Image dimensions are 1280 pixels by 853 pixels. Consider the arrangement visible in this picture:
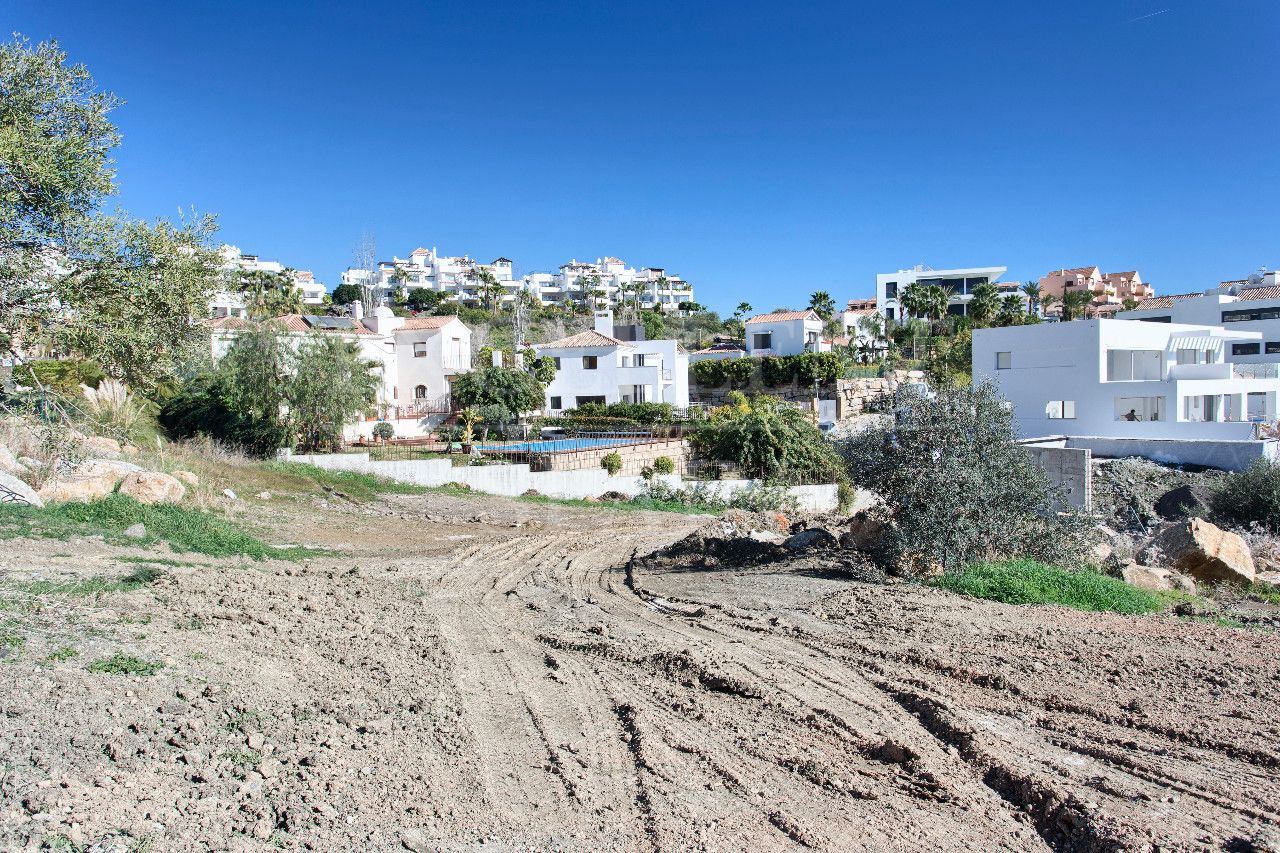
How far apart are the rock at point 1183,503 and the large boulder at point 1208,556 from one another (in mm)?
10659

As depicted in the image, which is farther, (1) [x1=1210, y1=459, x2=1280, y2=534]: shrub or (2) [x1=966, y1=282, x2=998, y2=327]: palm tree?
(2) [x1=966, y1=282, x2=998, y2=327]: palm tree

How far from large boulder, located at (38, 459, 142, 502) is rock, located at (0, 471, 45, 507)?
1.50ft

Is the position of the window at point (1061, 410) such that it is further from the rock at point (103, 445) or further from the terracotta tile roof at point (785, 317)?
the rock at point (103, 445)

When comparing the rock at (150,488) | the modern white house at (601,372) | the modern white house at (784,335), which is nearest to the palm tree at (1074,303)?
the modern white house at (784,335)

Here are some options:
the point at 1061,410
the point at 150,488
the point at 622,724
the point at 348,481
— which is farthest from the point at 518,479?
the point at 1061,410

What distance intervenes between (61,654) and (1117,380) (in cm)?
4344

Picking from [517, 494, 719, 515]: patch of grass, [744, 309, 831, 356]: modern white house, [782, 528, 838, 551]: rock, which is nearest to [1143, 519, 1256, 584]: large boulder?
[782, 528, 838, 551]: rock

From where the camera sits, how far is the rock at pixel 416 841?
4.86 m

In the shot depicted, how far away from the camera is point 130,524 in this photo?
44.0 ft

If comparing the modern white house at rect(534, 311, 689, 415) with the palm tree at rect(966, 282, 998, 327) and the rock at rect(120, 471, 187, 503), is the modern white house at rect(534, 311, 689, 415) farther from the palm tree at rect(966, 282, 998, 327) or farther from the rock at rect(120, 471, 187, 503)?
the rock at rect(120, 471, 187, 503)

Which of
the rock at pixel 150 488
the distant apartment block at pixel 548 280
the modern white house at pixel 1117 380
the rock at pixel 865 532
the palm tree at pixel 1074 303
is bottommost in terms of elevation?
the rock at pixel 865 532

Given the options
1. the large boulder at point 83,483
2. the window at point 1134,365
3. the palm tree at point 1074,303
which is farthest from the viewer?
the palm tree at point 1074,303

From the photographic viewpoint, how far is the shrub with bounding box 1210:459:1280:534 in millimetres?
21016

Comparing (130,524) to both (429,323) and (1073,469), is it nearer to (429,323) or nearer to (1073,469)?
(1073,469)
